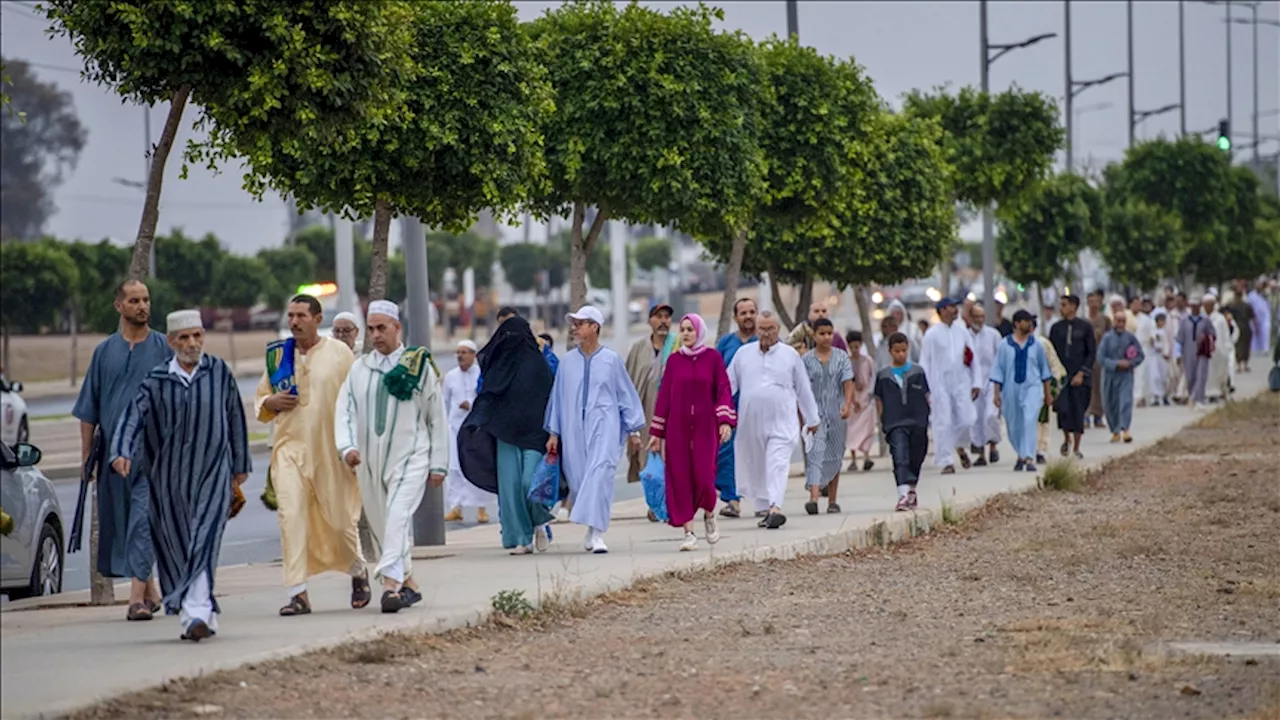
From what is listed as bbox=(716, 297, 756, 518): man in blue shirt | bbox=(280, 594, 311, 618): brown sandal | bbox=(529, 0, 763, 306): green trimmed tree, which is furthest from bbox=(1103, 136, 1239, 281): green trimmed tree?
bbox=(280, 594, 311, 618): brown sandal

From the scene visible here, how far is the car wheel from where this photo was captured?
13430 mm

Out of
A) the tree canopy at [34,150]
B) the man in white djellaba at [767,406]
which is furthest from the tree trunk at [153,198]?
the tree canopy at [34,150]

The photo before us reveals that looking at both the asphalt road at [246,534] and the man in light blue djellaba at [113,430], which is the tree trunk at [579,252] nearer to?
the asphalt road at [246,534]

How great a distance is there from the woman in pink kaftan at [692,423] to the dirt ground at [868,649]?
97 centimetres

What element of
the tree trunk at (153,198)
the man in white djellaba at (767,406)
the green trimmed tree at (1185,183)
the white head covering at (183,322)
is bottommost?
the man in white djellaba at (767,406)

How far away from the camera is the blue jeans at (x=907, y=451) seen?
717 inches

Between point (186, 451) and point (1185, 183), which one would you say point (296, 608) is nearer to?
point (186, 451)

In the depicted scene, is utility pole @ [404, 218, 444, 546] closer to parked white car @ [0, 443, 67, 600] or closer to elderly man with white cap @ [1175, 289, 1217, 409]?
parked white car @ [0, 443, 67, 600]

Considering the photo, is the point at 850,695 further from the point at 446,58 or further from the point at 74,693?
the point at 446,58

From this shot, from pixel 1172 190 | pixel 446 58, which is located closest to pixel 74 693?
pixel 446 58

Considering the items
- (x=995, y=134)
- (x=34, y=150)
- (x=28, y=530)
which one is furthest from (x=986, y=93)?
(x=34, y=150)

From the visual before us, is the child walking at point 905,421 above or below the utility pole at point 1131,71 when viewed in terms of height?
below

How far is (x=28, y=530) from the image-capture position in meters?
13.1

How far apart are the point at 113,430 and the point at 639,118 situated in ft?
32.3
